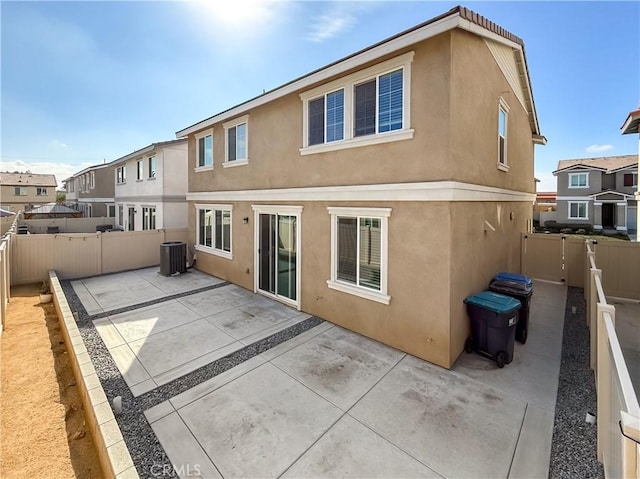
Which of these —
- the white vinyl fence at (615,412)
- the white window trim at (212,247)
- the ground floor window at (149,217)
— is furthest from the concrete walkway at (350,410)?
the ground floor window at (149,217)

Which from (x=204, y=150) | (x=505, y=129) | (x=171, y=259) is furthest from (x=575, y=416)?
(x=204, y=150)

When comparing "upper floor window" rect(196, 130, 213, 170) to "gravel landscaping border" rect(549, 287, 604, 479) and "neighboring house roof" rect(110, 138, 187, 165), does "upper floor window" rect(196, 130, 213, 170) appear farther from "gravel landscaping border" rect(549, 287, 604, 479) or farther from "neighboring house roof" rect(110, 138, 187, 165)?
"gravel landscaping border" rect(549, 287, 604, 479)

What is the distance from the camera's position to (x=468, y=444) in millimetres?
3811

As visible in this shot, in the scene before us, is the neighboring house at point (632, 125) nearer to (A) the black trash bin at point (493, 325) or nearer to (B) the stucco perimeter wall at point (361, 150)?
(A) the black trash bin at point (493, 325)

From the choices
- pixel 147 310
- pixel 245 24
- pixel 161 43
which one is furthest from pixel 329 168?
pixel 161 43

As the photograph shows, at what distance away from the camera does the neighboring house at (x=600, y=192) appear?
30.2m

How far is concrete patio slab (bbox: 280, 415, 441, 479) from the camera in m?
3.36

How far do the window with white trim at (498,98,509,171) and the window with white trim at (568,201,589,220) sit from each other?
32020mm

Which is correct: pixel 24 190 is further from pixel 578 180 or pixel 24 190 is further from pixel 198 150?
pixel 578 180

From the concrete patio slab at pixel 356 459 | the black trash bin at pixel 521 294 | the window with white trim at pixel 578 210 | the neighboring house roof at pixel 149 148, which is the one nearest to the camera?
the concrete patio slab at pixel 356 459

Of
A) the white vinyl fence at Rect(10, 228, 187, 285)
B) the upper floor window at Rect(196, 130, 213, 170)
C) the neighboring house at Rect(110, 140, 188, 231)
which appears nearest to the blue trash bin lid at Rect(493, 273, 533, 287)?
the upper floor window at Rect(196, 130, 213, 170)

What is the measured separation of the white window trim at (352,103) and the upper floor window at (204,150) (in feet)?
18.8

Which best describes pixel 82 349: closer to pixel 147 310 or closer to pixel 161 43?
pixel 147 310

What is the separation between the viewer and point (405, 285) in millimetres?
6043
